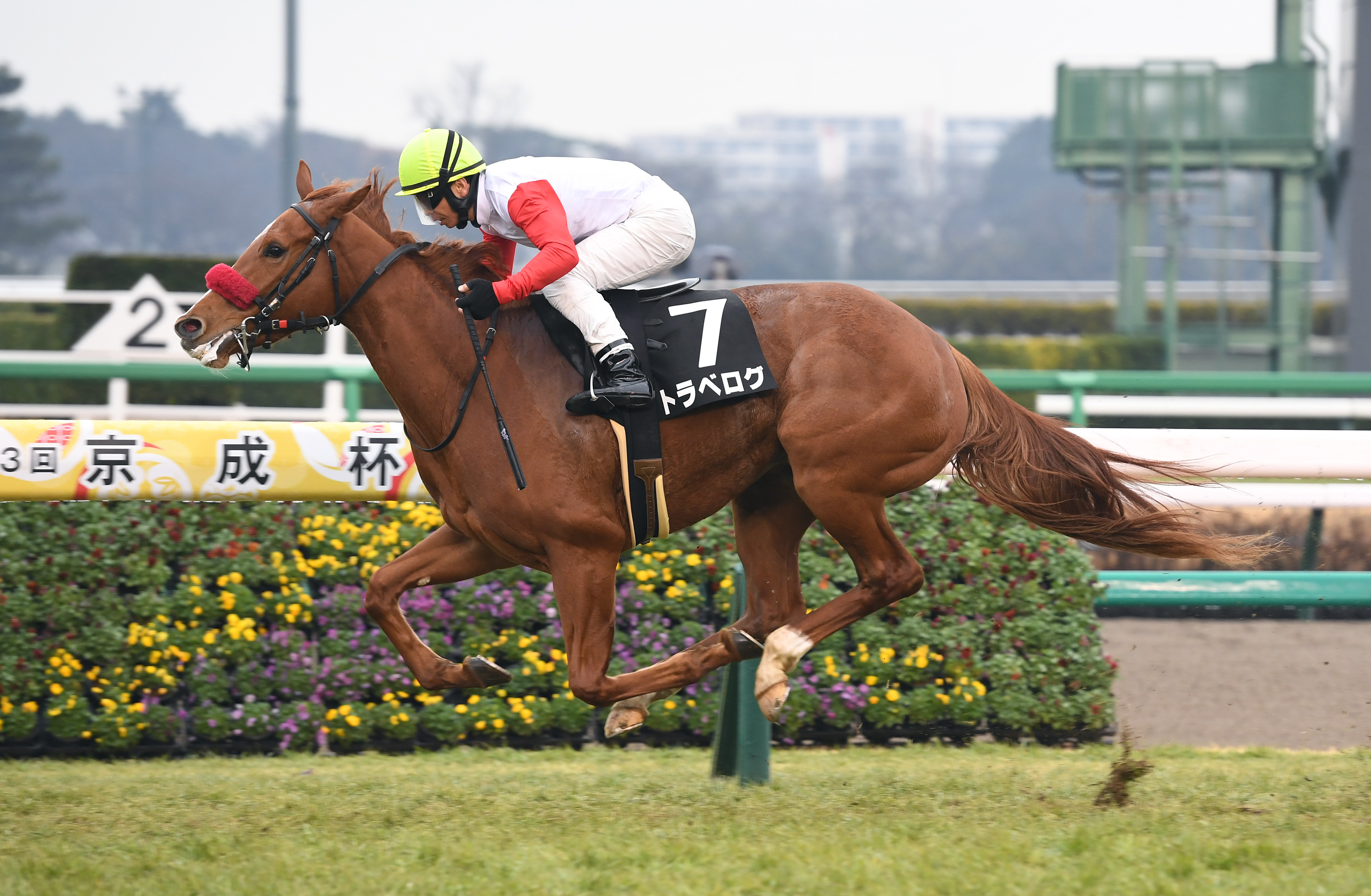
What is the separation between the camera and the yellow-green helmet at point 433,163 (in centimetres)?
366

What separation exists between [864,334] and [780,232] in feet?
170

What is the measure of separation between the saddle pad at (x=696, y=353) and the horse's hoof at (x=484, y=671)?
816mm

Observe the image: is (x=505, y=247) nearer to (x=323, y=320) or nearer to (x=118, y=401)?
(x=323, y=320)

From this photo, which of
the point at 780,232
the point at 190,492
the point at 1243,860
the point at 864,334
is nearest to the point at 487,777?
the point at 190,492

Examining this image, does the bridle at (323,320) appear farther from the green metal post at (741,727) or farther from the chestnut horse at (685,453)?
the green metal post at (741,727)

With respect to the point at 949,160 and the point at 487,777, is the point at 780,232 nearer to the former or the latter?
the point at 949,160

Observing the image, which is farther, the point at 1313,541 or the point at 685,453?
the point at 1313,541

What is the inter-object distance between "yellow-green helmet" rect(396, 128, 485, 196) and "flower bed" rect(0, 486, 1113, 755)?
5.43ft

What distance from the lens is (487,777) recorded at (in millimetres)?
4375

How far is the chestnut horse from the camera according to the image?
3674 millimetres

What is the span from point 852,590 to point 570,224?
4.17ft

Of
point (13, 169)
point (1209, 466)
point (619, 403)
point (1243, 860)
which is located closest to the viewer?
point (1243, 860)

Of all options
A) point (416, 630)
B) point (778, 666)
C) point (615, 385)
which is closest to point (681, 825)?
point (778, 666)

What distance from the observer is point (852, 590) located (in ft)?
12.9
